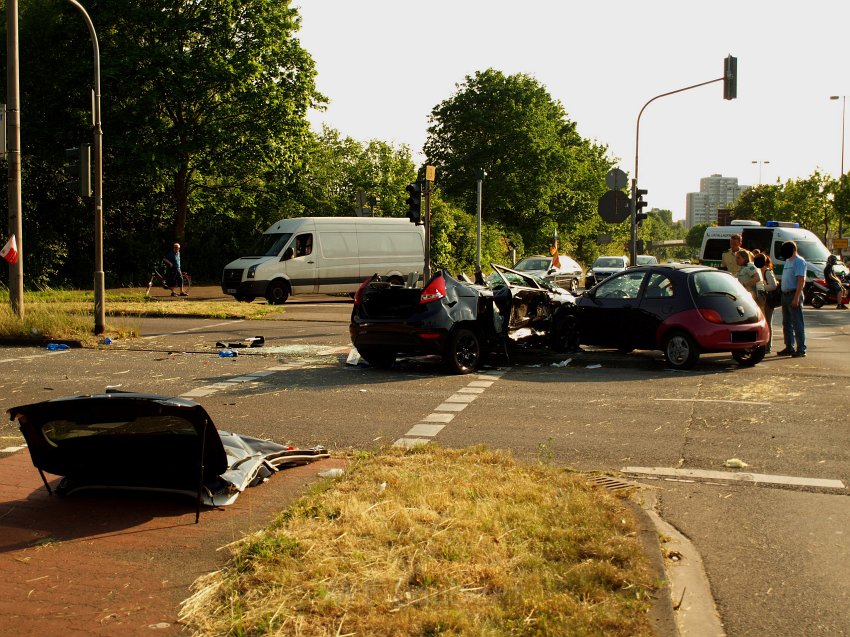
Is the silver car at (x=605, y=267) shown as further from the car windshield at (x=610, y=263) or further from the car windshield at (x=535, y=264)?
the car windshield at (x=535, y=264)

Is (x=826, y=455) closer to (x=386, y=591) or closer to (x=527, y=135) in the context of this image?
(x=386, y=591)

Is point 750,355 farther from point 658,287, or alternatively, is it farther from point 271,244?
point 271,244

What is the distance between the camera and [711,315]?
13242 millimetres

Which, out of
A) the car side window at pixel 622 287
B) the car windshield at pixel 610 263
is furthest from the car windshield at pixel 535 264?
the car side window at pixel 622 287

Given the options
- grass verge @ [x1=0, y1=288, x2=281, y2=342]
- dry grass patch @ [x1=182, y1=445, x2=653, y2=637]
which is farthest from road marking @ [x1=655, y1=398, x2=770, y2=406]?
grass verge @ [x1=0, y1=288, x2=281, y2=342]

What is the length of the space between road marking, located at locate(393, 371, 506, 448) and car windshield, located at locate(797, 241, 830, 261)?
2330 centimetres

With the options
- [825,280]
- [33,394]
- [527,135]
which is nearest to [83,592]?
[33,394]

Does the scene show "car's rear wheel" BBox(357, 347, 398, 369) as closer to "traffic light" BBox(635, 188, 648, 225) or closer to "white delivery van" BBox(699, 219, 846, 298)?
"traffic light" BBox(635, 188, 648, 225)

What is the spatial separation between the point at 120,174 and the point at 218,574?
32.0m

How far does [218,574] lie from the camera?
184 inches

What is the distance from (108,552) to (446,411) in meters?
5.36

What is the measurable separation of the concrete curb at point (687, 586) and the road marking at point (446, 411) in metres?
2.58

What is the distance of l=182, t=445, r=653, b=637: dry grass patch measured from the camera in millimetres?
4047

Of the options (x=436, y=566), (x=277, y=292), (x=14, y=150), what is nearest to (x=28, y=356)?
(x=14, y=150)
